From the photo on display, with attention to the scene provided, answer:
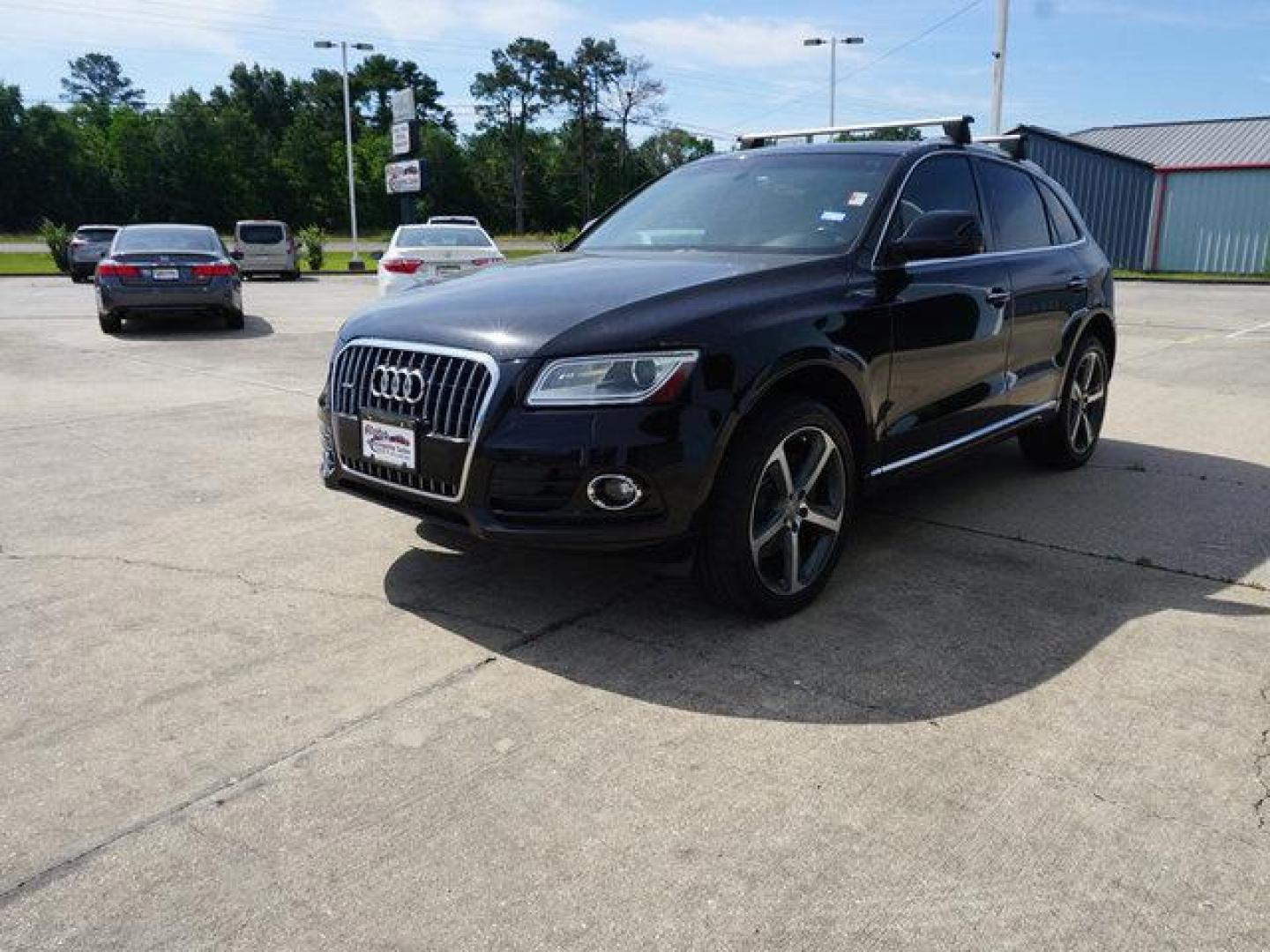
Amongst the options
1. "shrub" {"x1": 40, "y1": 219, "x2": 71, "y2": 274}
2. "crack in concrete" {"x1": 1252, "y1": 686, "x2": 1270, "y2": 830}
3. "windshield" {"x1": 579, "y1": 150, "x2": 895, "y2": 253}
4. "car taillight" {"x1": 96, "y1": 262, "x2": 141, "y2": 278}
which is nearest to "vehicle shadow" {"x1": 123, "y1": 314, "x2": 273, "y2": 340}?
"car taillight" {"x1": 96, "y1": 262, "x2": 141, "y2": 278}

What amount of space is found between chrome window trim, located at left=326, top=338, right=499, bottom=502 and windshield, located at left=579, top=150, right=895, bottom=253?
56.3 inches

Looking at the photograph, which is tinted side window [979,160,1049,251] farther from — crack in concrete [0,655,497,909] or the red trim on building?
the red trim on building

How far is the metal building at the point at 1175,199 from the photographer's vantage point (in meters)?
30.2

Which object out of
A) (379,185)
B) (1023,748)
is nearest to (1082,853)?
(1023,748)

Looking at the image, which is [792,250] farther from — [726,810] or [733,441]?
[726,810]

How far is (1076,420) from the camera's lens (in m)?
6.10

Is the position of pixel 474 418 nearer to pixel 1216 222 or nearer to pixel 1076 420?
pixel 1076 420

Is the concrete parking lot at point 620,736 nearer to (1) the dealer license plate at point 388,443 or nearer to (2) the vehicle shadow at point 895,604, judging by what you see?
(2) the vehicle shadow at point 895,604

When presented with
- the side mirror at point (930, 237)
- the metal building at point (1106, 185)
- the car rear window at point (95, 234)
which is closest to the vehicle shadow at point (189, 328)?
the side mirror at point (930, 237)

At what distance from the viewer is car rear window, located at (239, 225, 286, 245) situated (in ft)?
90.9

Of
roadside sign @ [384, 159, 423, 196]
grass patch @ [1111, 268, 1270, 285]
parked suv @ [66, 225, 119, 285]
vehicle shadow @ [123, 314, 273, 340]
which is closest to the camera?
vehicle shadow @ [123, 314, 273, 340]

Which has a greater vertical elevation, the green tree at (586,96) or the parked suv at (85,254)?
the green tree at (586,96)

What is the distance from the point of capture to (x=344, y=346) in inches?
155

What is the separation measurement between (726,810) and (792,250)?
240 cm
